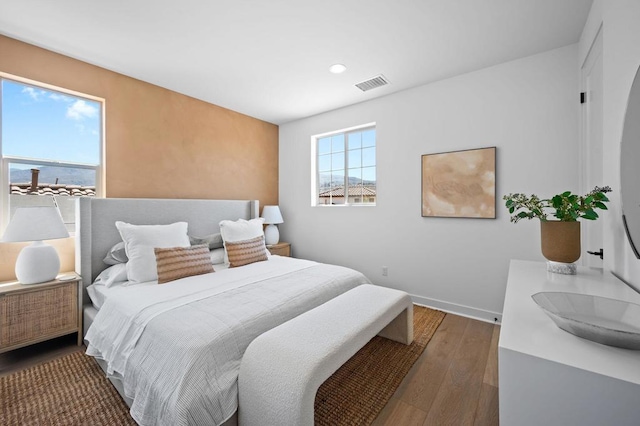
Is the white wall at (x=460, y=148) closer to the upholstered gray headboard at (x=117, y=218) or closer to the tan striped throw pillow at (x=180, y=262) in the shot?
the upholstered gray headboard at (x=117, y=218)

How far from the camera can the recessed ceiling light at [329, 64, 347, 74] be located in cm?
272

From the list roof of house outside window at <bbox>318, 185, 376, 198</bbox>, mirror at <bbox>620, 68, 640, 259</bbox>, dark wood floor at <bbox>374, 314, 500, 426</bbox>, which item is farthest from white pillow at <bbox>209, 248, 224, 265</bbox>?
mirror at <bbox>620, 68, 640, 259</bbox>

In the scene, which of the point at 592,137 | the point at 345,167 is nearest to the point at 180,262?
the point at 345,167

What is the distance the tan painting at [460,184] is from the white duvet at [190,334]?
152 cm

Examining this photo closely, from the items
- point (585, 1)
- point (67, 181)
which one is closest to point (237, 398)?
point (67, 181)

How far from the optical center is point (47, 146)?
8.18 feet

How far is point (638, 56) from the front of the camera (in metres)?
1.13

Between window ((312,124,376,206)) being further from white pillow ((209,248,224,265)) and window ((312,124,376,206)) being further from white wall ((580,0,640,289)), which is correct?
white wall ((580,0,640,289))

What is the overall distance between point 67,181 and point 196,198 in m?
1.24

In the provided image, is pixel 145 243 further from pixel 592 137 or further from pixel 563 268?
pixel 592 137

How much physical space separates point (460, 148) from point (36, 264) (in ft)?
13.2

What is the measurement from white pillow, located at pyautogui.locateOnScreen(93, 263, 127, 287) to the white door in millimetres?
3608

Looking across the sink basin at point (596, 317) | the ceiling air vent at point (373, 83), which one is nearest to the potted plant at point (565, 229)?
the sink basin at point (596, 317)

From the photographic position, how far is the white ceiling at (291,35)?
1920 millimetres
